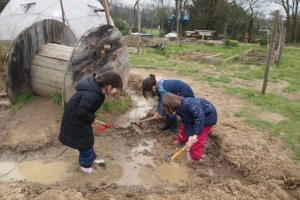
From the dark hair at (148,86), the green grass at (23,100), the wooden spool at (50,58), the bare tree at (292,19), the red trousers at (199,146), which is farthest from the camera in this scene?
the bare tree at (292,19)

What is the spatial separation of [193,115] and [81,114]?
132 centimetres

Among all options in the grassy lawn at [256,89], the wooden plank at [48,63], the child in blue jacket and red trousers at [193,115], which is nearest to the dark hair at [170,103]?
the child in blue jacket and red trousers at [193,115]

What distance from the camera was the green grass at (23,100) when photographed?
484 centimetres

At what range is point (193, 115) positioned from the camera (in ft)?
10.6

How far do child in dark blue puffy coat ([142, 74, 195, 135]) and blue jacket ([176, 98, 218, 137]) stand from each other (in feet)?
1.97

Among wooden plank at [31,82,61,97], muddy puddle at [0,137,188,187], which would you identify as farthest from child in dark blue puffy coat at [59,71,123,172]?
wooden plank at [31,82,61,97]

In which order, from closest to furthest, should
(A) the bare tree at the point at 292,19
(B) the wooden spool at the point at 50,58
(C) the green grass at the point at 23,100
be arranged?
(B) the wooden spool at the point at 50,58, (C) the green grass at the point at 23,100, (A) the bare tree at the point at 292,19

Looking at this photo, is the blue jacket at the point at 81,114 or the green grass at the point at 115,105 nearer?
the blue jacket at the point at 81,114

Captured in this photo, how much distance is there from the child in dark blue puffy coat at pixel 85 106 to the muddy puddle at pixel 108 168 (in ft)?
1.13

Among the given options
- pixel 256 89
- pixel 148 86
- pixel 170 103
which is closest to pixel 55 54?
pixel 148 86

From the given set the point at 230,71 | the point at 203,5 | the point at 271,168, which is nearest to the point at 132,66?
the point at 230,71

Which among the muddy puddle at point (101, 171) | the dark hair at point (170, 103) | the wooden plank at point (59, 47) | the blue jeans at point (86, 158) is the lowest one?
the muddy puddle at point (101, 171)

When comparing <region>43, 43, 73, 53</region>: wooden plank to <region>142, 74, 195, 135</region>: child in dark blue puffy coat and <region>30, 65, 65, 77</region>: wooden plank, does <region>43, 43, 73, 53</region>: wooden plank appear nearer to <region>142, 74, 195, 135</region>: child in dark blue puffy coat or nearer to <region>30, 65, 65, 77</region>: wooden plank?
<region>30, 65, 65, 77</region>: wooden plank

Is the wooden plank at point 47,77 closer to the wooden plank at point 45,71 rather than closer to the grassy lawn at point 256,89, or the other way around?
the wooden plank at point 45,71
